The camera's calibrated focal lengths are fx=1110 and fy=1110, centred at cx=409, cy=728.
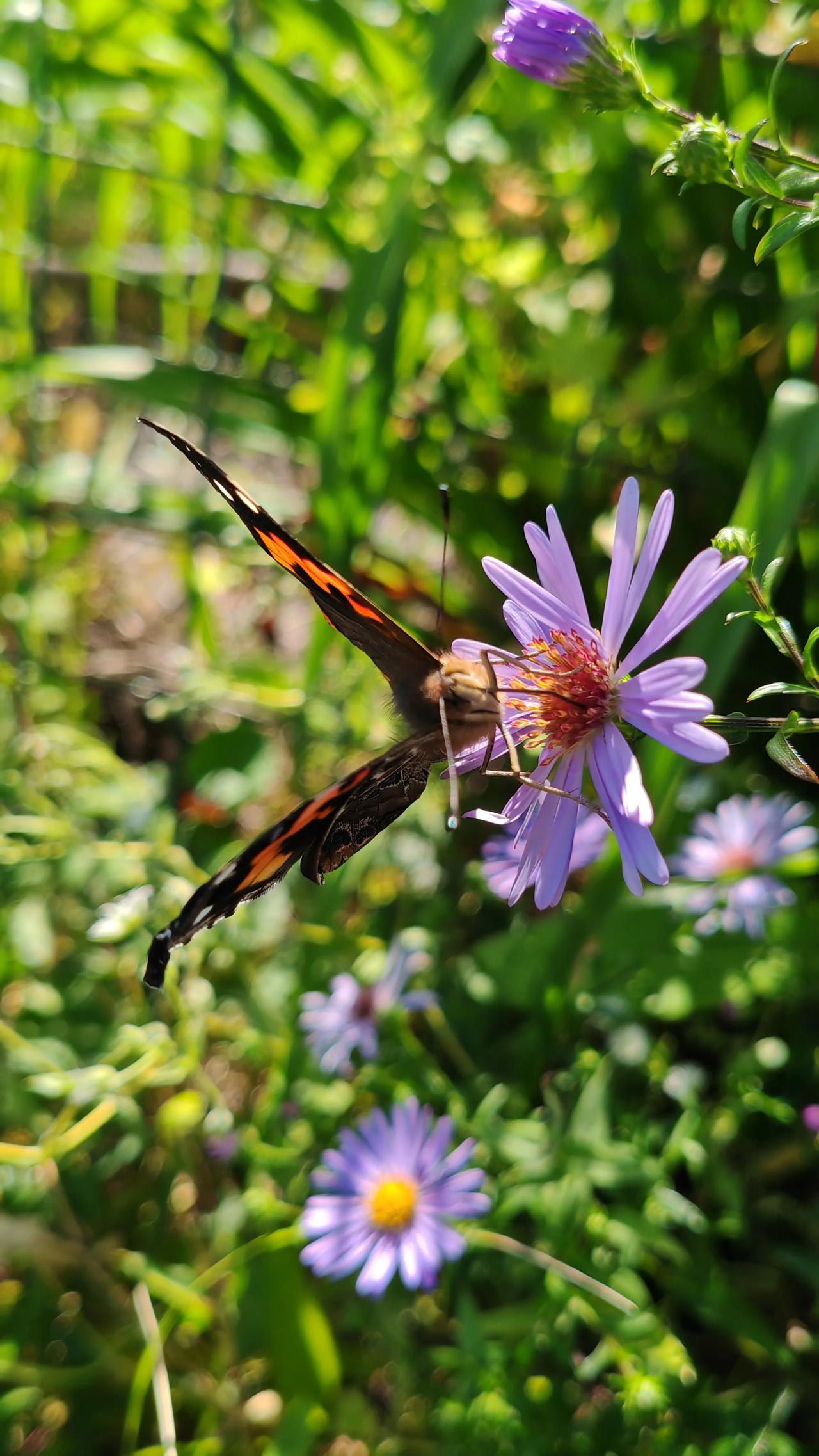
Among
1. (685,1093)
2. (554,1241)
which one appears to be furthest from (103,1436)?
(685,1093)

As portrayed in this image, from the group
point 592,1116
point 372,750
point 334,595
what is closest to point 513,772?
point 334,595

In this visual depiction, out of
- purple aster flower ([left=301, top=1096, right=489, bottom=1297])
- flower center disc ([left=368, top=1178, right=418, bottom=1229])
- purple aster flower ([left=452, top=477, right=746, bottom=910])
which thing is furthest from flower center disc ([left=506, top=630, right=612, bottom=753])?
flower center disc ([left=368, top=1178, right=418, bottom=1229])

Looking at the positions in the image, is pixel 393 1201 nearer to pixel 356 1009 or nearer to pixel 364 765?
pixel 356 1009

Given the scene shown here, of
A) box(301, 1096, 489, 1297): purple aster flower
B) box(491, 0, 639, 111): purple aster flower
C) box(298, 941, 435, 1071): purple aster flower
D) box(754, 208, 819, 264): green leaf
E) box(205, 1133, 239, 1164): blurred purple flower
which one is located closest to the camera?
box(754, 208, 819, 264): green leaf

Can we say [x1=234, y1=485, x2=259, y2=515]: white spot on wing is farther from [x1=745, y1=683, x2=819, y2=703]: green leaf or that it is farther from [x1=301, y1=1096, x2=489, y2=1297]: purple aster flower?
[x1=301, y1=1096, x2=489, y2=1297]: purple aster flower

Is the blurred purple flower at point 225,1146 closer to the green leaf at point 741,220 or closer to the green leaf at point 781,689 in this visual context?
the green leaf at point 781,689
